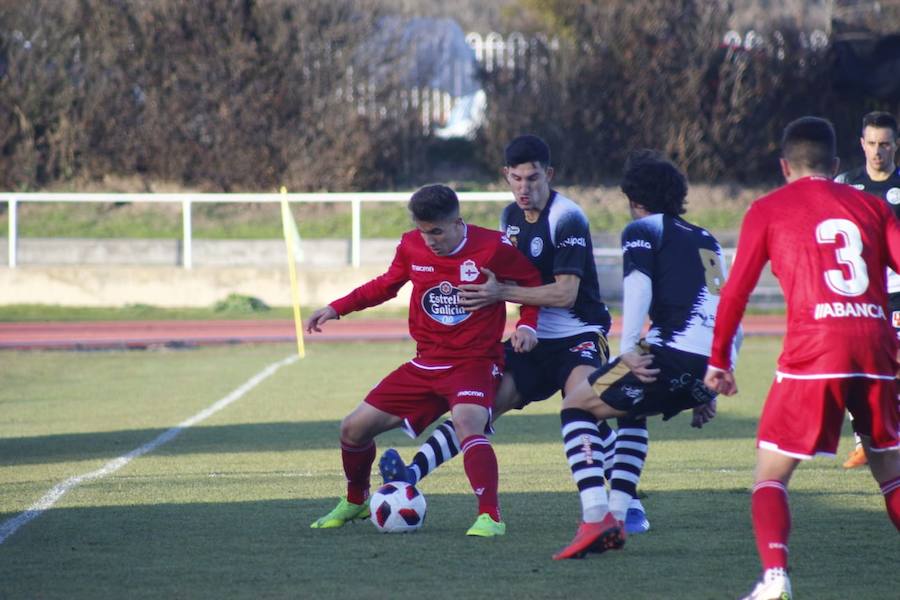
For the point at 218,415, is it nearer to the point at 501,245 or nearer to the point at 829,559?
the point at 501,245

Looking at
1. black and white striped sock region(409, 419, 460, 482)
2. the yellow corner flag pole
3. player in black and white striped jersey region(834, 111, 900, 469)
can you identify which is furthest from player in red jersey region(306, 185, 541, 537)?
the yellow corner flag pole

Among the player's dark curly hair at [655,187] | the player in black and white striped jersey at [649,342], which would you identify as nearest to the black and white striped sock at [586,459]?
the player in black and white striped jersey at [649,342]

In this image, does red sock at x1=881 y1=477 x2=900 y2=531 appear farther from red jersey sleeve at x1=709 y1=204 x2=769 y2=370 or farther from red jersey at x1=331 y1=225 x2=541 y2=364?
red jersey at x1=331 y1=225 x2=541 y2=364

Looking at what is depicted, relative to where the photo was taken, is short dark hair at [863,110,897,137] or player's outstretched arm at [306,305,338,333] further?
short dark hair at [863,110,897,137]

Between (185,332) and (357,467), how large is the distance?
12532 millimetres

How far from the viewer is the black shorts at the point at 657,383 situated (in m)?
5.91

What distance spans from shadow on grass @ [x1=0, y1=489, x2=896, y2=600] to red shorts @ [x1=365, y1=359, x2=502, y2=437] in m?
0.59

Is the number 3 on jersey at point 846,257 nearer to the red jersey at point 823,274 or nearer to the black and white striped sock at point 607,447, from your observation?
the red jersey at point 823,274

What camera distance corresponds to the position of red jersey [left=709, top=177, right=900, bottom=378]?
4.91 metres

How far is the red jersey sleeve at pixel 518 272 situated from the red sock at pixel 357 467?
101cm

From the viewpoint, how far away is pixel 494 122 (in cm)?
2683

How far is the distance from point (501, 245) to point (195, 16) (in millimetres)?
20956

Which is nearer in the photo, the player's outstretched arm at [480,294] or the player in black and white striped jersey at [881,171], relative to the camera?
the player's outstretched arm at [480,294]

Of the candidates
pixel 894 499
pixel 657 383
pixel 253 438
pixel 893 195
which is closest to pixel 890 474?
pixel 894 499
